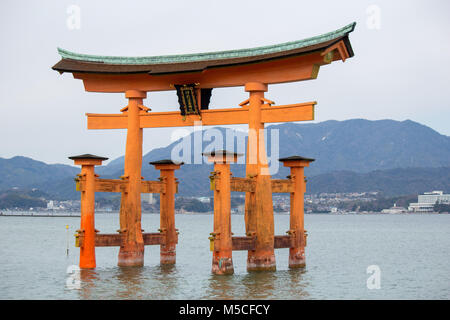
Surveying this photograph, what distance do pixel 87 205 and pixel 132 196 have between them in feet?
7.31

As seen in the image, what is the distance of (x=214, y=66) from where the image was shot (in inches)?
1025

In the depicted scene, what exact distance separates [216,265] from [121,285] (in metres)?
3.44

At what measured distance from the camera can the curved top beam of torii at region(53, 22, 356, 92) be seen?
2442 cm

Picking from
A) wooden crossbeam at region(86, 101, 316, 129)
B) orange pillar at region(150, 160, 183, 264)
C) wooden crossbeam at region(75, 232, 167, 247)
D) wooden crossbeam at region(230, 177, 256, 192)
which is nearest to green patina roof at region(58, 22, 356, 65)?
wooden crossbeam at region(86, 101, 316, 129)

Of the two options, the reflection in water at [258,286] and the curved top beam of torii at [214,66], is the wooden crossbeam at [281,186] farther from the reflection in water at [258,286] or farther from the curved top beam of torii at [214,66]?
the curved top beam of torii at [214,66]

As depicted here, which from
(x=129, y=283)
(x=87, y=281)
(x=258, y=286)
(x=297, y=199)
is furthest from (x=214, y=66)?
(x=87, y=281)

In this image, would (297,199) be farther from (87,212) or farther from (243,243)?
(87,212)

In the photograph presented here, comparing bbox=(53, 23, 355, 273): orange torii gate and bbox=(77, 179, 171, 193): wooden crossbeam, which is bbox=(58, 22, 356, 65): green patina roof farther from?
bbox=(77, 179, 171, 193): wooden crossbeam

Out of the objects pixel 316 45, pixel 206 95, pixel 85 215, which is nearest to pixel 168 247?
pixel 85 215

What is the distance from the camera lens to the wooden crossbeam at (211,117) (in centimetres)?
2442

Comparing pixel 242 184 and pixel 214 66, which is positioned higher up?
pixel 214 66

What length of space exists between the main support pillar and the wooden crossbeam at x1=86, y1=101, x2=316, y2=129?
0.41 metres
